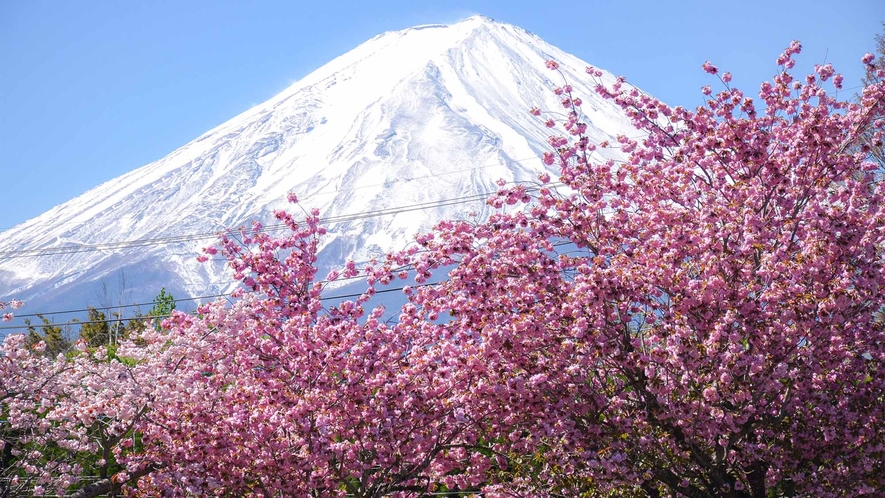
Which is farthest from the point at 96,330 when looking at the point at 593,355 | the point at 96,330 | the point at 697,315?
the point at 697,315

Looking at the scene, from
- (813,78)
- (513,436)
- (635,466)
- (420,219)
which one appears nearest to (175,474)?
(513,436)

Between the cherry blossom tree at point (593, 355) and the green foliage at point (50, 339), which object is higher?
the green foliage at point (50, 339)

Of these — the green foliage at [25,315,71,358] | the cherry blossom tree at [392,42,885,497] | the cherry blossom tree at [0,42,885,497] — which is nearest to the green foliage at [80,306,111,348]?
the green foliage at [25,315,71,358]

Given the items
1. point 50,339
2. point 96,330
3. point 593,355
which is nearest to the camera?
point 593,355

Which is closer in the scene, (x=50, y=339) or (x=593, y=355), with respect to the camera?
(x=593, y=355)

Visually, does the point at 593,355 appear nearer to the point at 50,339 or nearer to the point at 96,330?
the point at 96,330

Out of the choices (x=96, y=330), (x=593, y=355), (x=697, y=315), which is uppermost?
(x=96, y=330)

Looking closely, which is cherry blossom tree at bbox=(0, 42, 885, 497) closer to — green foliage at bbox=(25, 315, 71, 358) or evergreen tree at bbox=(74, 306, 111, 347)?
green foliage at bbox=(25, 315, 71, 358)

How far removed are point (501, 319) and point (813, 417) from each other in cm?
277

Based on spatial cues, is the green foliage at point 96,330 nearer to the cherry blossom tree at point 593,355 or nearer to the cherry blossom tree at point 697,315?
the cherry blossom tree at point 593,355

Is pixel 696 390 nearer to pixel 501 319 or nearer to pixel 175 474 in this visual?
pixel 501 319

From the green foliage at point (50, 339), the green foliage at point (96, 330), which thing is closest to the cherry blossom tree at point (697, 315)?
the green foliage at point (50, 339)

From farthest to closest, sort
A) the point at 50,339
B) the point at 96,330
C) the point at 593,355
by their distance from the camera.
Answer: the point at 50,339 → the point at 96,330 → the point at 593,355

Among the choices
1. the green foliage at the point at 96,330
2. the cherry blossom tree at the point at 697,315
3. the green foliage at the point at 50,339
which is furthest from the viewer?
the green foliage at the point at 96,330
